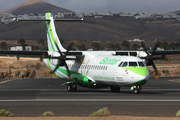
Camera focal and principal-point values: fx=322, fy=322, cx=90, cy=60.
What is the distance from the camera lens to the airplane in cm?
2422

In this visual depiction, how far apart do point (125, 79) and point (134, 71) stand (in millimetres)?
937

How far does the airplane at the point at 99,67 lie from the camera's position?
24.2m

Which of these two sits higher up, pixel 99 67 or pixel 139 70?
pixel 99 67

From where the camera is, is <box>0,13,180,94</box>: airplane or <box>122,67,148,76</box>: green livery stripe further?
<box>0,13,180,94</box>: airplane

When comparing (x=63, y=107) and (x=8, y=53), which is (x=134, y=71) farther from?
(x=8, y=53)

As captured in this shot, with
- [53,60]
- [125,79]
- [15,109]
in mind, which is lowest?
[15,109]

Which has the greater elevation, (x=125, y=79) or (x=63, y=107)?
(x=125, y=79)

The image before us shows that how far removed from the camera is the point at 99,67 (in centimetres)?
2752

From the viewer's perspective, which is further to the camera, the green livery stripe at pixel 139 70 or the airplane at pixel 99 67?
the airplane at pixel 99 67

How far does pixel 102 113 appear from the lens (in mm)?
14031

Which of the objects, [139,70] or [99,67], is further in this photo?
[99,67]

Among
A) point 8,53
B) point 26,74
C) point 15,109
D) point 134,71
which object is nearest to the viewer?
point 15,109

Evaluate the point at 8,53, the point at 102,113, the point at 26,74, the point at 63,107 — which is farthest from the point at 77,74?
the point at 26,74

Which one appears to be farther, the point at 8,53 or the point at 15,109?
the point at 8,53
